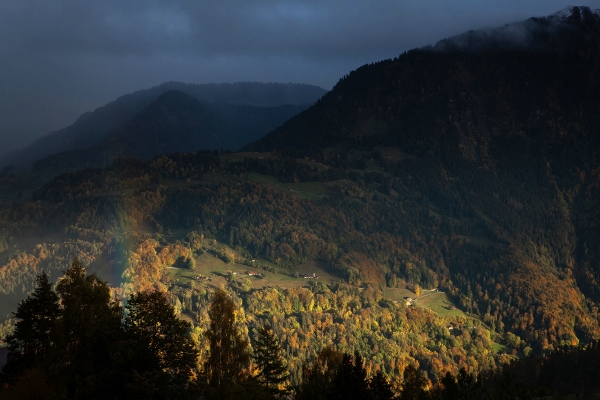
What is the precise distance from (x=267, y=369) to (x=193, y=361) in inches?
361

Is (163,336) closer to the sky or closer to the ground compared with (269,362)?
closer to the sky

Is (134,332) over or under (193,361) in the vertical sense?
over

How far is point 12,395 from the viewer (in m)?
63.1

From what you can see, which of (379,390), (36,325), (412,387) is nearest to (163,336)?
(36,325)

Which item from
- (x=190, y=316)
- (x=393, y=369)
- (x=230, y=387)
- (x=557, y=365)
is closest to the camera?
(x=230, y=387)

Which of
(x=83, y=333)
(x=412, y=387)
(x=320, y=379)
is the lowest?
(x=412, y=387)

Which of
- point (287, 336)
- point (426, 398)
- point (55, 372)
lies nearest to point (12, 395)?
point (55, 372)

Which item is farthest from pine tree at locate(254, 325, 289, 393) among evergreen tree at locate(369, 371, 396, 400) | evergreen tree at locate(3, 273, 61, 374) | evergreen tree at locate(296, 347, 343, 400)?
evergreen tree at locate(3, 273, 61, 374)

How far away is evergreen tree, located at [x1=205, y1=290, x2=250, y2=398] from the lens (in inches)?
2322

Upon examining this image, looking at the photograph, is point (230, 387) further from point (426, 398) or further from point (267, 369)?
point (426, 398)

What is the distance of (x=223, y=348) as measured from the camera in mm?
59438

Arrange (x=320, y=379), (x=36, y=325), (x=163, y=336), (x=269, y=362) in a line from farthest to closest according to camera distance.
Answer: (x=36, y=325)
(x=269, y=362)
(x=320, y=379)
(x=163, y=336)

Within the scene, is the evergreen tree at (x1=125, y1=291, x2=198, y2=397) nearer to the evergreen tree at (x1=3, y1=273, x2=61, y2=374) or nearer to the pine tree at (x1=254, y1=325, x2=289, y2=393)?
the pine tree at (x1=254, y1=325, x2=289, y2=393)

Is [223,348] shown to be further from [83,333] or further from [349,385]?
[83,333]
